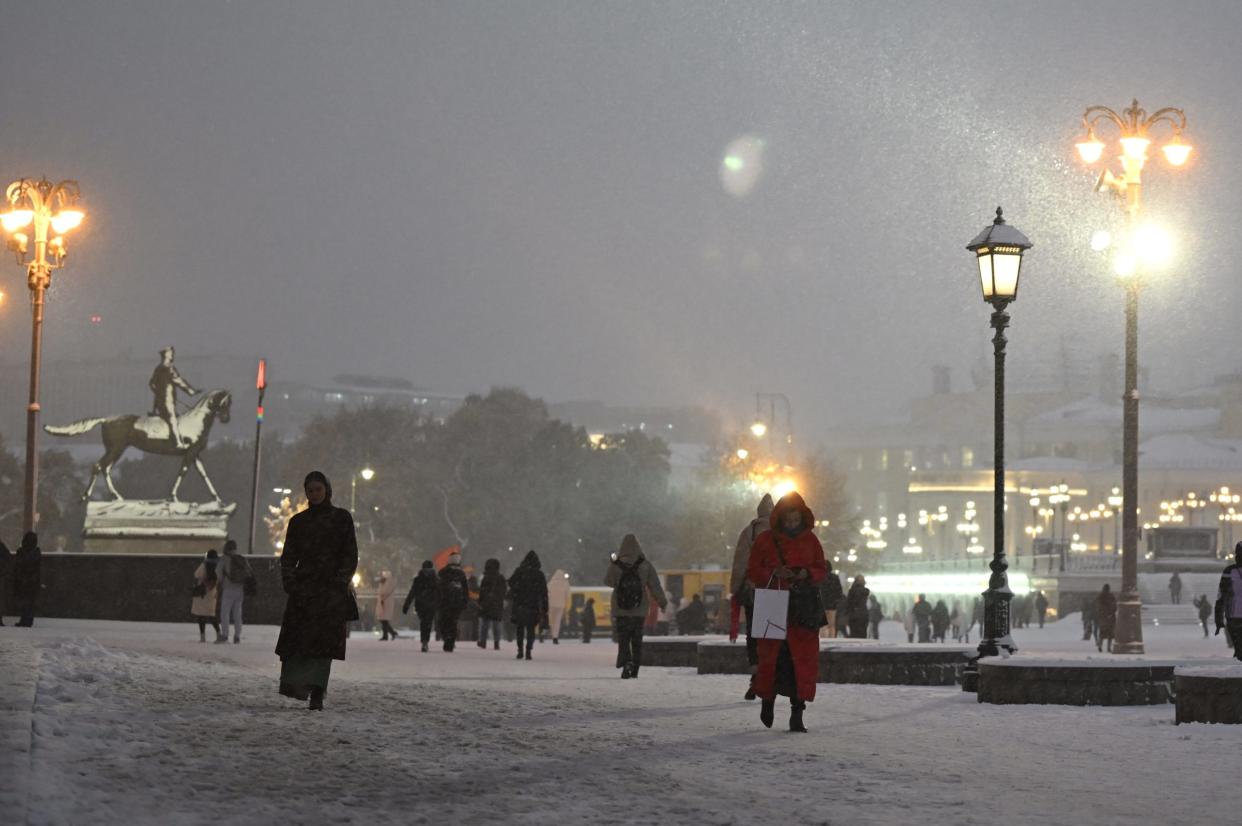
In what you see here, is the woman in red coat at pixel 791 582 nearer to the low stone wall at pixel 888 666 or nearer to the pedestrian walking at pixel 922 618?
the low stone wall at pixel 888 666

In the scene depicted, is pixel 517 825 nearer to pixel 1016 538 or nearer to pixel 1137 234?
pixel 1137 234

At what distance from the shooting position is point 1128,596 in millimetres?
28156

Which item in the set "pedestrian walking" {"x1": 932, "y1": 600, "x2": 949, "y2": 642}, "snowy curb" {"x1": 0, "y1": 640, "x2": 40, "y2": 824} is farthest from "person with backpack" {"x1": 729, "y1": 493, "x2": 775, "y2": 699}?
"pedestrian walking" {"x1": 932, "y1": 600, "x2": 949, "y2": 642}

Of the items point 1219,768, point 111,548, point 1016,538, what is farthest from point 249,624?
point 1016,538

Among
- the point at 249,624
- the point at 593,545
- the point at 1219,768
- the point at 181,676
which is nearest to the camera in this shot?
the point at 1219,768

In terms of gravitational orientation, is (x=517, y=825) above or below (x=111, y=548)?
below

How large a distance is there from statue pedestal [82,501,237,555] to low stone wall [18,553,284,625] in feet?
4.99

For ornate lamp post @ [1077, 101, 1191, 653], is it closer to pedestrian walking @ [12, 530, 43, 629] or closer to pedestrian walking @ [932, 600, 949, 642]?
pedestrian walking @ [12, 530, 43, 629]

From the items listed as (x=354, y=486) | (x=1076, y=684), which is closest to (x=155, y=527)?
(x=1076, y=684)

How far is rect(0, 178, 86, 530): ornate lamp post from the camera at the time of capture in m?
30.0

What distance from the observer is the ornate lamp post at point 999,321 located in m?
19.7

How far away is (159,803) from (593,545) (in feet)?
244

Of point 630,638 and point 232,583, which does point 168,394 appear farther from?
point 630,638

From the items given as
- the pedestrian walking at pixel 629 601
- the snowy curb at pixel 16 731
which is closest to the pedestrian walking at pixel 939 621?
the pedestrian walking at pixel 629 601
